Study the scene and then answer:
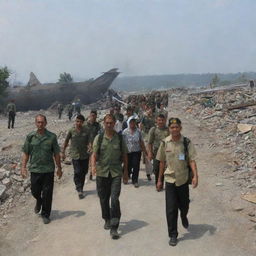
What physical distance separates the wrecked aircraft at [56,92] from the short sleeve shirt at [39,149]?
30162 millimetres

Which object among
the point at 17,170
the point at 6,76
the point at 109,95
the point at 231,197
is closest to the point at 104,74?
the point at 109,95

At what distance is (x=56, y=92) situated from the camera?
37656mm

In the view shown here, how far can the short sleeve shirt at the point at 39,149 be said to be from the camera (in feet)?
19.2

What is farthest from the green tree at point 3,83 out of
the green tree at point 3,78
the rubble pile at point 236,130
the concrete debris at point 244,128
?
the concrete debris at point 244,128

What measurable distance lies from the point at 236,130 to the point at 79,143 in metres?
8.89

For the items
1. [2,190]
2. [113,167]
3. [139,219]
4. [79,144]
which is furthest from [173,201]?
[2,190]

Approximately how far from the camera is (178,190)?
5102 mm

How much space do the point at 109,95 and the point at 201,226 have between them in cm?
3280

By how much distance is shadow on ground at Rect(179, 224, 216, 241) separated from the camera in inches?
209

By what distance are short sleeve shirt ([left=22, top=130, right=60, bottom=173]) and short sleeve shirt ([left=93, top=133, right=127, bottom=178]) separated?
954 mm

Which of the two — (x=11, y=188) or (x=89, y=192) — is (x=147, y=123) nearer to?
(x=89, y=192)

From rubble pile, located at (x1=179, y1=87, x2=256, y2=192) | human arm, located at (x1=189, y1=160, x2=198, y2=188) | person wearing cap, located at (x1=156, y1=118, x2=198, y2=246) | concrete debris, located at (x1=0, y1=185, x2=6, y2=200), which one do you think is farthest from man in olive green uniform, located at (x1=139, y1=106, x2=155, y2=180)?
human arm, located at (x1=189, y1=160, x2=198, y2=188)

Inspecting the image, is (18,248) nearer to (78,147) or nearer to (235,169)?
(78,147)

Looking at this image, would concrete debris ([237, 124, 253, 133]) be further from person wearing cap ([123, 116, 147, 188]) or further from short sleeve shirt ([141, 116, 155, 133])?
person wearing cap ([123, 116, 147, 188])
